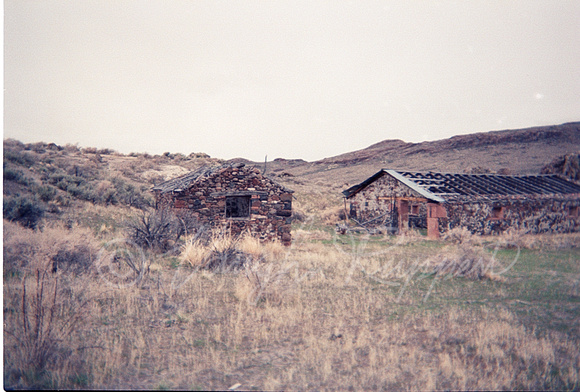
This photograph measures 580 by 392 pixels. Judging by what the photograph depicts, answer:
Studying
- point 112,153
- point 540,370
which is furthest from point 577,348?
point 112,153

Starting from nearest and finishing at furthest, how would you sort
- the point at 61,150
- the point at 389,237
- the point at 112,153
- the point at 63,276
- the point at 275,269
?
the point at 63,276, the point at 275,269, the point at 389,237, the point at 61,150, the point at 112,153

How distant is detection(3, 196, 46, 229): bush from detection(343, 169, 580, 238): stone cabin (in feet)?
38.0

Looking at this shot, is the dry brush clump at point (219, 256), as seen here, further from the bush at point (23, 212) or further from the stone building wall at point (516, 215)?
the stone building wall at point (516, 215)

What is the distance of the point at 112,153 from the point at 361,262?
35.1 m

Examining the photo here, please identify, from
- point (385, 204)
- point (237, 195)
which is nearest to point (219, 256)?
point (237, 195)

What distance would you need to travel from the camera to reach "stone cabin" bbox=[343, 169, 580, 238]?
17.6 feet

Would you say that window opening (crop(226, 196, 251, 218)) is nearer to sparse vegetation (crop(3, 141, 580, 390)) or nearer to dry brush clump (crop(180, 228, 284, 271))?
sparse vegetation (crop(3, 141, 580, 390))

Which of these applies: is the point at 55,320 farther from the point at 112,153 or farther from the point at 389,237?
the point at 112,153

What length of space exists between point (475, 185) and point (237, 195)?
8.06 m

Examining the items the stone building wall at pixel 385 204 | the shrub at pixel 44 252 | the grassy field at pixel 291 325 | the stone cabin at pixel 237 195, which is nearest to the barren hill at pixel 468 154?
the grassy field at pixel 291 325

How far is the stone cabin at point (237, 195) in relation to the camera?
11453 millimetres

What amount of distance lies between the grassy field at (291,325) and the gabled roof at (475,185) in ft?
2.91

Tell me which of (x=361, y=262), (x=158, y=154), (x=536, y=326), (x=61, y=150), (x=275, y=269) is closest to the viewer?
(x=536, y=326)

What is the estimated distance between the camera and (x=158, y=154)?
130 ft
